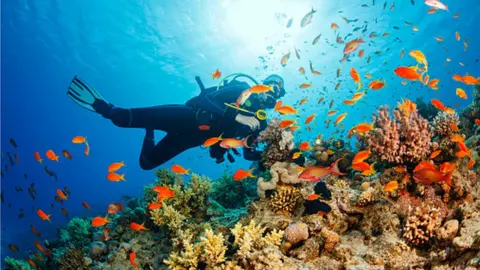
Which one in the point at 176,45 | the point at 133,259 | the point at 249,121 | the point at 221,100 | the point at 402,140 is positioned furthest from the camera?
the point at 176,45

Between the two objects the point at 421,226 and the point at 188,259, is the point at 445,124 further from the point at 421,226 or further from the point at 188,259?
the point at 188,259

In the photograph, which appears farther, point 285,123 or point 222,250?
point 285,123

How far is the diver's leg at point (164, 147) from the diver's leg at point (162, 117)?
527 millimetres

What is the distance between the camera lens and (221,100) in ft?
23.9

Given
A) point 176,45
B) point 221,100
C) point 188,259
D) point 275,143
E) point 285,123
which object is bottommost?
point 188,259

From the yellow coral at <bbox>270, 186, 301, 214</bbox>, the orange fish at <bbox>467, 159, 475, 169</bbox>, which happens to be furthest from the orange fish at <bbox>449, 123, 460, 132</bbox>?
the yellow coral at <bbox>270, 186, 301, 214</bbox>

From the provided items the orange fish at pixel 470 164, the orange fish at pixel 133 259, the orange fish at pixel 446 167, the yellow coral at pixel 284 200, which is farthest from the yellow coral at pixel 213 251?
the orange fish at pixel 470 164

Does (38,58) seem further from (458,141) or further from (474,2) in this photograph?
(474,2)

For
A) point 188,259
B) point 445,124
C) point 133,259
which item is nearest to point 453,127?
point 445,124

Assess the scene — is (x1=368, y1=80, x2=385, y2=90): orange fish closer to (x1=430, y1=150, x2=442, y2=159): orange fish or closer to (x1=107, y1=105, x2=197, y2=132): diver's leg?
(x1=430, y1=150, x2=442, y2=159): orange fish

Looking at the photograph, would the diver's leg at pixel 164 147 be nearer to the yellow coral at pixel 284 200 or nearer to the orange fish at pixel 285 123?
the orange fish at pixel 285 123

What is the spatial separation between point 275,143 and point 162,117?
373cm

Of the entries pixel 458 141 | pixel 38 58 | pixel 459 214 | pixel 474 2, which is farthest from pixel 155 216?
pixel 38 58

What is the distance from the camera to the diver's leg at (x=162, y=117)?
24.3 ft
